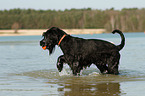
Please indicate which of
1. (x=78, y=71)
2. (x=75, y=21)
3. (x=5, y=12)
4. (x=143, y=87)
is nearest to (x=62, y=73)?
(x=78, y=71)

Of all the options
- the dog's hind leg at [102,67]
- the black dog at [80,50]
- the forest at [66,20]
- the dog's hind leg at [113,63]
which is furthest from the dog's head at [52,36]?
the forest at [66,20]

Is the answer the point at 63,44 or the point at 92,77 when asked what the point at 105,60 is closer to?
the point at 92,77

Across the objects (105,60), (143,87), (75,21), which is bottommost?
(143,87)

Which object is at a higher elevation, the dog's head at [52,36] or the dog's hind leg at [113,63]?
the dog's head at [52,36]

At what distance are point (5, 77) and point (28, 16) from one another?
151 meters

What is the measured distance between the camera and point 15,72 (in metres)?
10.3

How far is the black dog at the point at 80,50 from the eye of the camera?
8.51 metres

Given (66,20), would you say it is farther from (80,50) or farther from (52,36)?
(80,50)

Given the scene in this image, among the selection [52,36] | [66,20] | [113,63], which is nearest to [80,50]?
[52,36]

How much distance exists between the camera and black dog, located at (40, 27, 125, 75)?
8.51 metres

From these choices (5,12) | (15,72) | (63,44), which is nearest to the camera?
(63,44)

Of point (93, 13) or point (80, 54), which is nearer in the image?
point (80, 54)

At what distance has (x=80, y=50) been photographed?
8.54m

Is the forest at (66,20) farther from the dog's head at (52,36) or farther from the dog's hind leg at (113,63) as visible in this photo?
the dog's head at (52,36)
